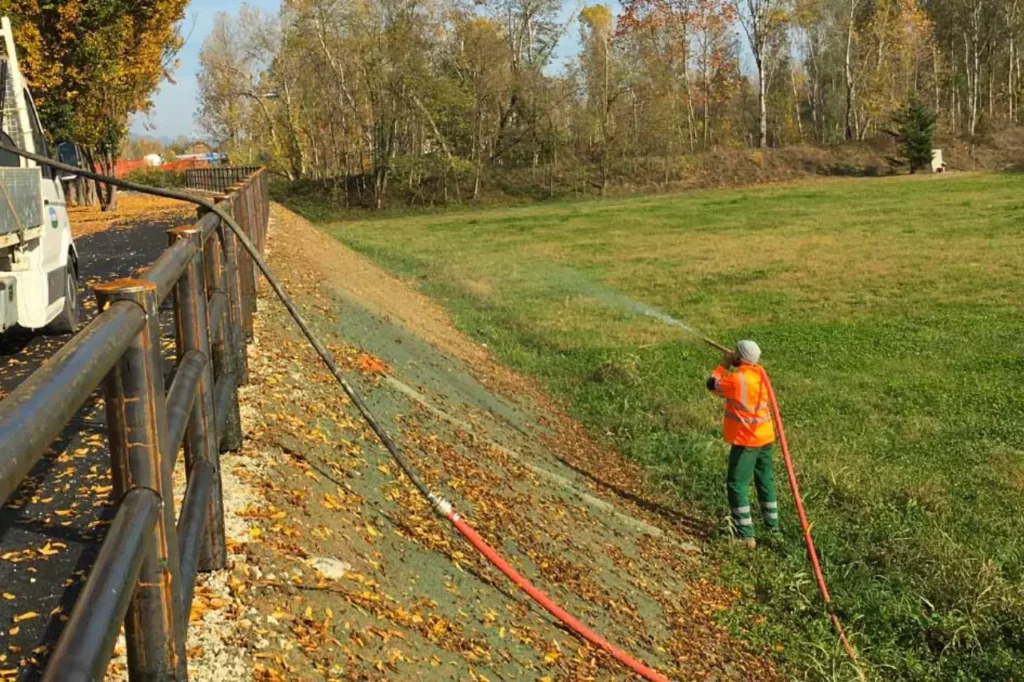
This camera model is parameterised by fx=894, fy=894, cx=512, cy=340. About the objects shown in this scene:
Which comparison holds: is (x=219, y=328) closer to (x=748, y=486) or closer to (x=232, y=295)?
(x=232, y=295)

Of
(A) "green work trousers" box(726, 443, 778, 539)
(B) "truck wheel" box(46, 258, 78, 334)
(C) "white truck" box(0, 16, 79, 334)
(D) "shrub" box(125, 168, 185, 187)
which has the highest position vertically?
(D) "shrub" box(125, 168, 185, 187)

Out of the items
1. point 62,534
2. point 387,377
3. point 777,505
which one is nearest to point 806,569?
point 777,505

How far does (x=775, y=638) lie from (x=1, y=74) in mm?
8282

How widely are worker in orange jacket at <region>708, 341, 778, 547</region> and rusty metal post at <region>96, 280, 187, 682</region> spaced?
6.41m

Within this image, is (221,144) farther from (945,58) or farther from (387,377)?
(387,377)

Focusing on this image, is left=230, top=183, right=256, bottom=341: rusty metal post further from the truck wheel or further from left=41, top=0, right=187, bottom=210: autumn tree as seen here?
left=41, top=0, right=187, bottom=210: autumn tree

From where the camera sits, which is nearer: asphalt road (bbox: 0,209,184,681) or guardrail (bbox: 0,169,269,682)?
guardrail (bbox: 0,169,269,682)

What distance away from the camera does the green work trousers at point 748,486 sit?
805cm

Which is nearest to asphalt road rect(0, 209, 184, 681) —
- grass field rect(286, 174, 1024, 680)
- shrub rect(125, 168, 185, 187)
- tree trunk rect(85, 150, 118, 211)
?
grass field rect(286, 174, 1024, 680)

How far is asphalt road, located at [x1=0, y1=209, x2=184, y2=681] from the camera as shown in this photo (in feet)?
11.1

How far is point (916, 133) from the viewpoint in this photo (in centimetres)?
5197

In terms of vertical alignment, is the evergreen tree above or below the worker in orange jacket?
above

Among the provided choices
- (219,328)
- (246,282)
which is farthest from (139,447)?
(246,282)

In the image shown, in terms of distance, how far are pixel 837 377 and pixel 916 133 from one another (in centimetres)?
4499
